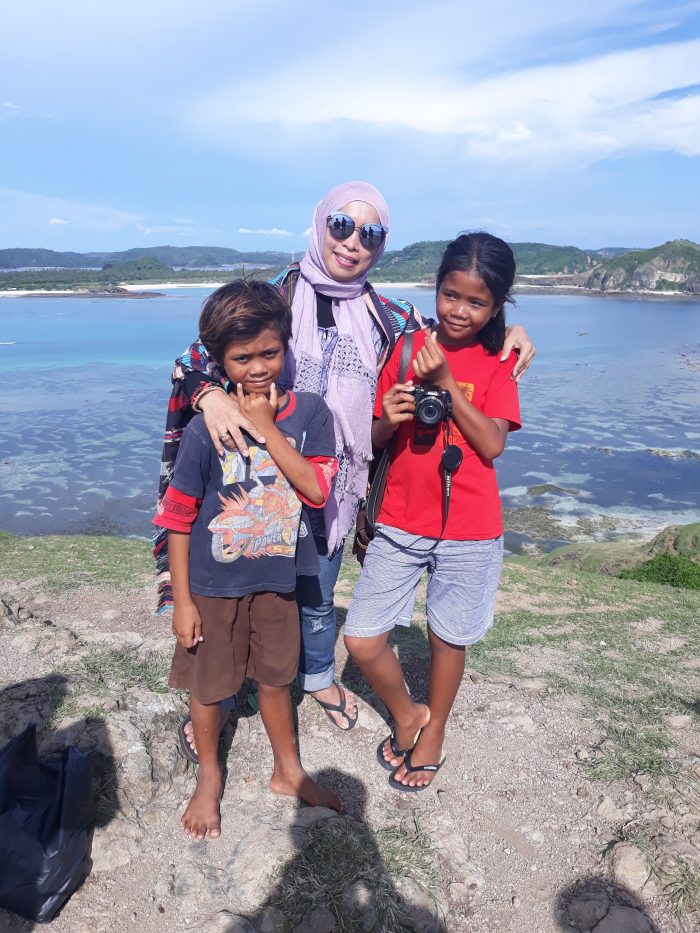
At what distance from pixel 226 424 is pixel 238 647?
88cm

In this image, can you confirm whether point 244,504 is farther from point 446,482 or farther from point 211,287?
point 211,287

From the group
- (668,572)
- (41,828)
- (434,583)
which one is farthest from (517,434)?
(41,828)

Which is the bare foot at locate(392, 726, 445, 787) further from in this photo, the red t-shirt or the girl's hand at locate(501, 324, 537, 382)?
the girl's hand at locate(501, 324, 537, 382)

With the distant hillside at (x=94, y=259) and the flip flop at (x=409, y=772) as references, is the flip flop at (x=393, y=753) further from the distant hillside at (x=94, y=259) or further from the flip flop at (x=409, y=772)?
the distant hillside at (x=94, y=259)

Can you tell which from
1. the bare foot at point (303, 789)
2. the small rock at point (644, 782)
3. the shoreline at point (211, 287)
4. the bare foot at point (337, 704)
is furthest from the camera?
the shoreline at point (211, 287)

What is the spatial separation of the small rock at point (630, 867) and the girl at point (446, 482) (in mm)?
790

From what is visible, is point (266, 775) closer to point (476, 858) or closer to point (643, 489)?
point (476, 858)

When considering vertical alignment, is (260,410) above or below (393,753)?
above

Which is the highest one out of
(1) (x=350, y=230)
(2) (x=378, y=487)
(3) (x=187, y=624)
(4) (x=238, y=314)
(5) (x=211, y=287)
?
(1) (x=350, y=230)

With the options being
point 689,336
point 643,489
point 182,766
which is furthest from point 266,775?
point 689,336

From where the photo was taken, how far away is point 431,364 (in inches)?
91.4

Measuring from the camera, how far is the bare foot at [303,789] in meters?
2.79

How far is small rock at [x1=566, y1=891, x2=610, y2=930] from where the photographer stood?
93.9 inches

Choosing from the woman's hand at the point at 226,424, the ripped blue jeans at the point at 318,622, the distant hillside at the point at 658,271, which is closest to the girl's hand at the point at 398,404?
the woman's hand at the point at 226,424
